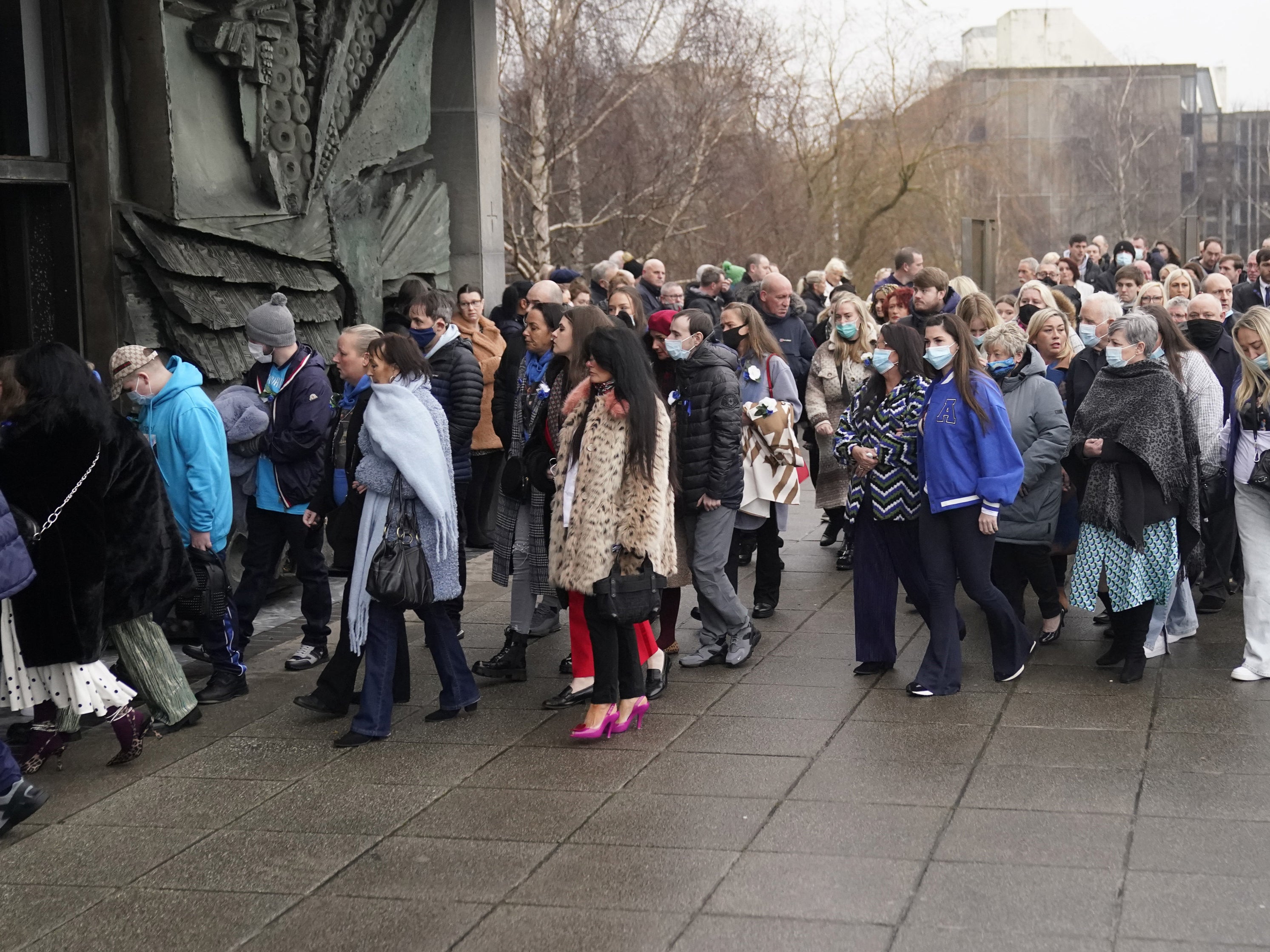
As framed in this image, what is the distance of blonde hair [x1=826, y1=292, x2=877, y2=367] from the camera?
34.2ft

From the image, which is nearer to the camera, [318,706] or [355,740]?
[355,740]

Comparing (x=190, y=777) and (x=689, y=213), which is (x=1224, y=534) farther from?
(x=689, y=213)

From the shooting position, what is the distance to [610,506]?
21.4 feet

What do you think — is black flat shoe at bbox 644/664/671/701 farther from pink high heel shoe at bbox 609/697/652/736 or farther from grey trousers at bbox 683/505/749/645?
grey trousers at bbox 683/505/749/645

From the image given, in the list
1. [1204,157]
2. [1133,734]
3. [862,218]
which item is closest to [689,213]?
[862,218]

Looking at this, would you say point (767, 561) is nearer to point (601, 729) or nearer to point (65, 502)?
point (601, 729)

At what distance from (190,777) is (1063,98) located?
213 ft

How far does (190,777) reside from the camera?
625 cm

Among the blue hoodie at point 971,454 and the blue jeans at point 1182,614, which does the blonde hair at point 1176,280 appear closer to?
the blue jeans at point 1182,614

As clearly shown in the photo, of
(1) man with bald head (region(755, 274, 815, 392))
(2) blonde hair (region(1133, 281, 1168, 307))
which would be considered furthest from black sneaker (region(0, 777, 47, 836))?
(2) blonde hair (region(1133, 281, 1168, 307))

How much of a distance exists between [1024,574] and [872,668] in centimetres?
114

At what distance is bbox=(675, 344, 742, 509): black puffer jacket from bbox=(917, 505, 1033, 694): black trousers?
3.40 ft

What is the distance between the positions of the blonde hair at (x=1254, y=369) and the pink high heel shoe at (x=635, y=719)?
3.18m

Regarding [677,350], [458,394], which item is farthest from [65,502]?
[458,394]
